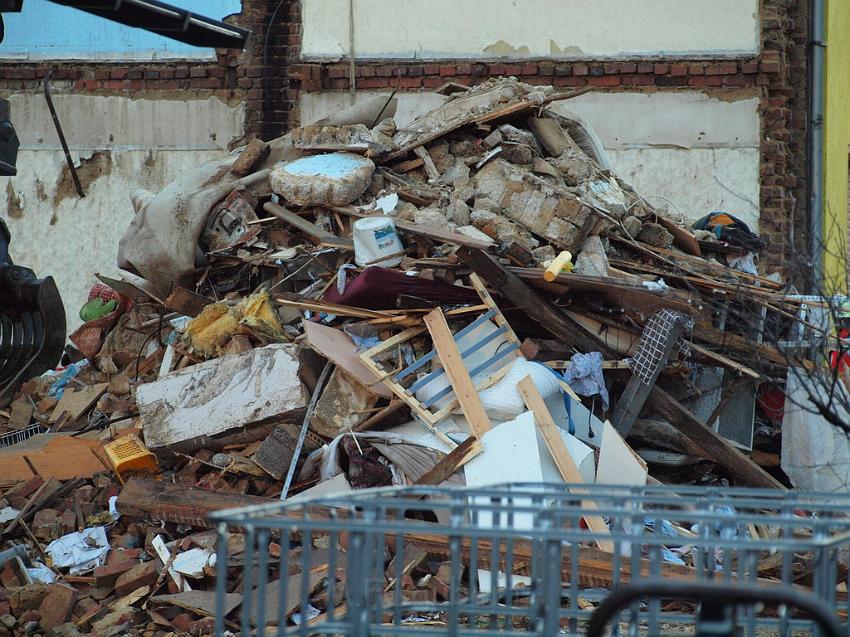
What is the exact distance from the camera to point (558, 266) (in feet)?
24.8

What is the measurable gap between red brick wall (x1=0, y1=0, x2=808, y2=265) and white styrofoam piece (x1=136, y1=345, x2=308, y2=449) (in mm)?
5756

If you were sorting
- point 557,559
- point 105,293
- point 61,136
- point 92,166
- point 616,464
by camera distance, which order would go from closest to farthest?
point 557,559 → point 616,464 → point 105,293 → point 61,136 → point 92,166

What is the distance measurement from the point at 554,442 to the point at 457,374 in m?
0.80

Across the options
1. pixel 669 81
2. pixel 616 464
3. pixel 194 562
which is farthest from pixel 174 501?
pixel 669 81

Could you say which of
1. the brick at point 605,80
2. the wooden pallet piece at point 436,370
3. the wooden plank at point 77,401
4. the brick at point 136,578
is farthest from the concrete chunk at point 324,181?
the brick at point 605,80

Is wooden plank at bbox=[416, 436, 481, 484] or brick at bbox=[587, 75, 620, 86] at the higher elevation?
brick at bbox=[587, 75, 620, 86]

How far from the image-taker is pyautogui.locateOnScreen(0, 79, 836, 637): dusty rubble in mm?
6996

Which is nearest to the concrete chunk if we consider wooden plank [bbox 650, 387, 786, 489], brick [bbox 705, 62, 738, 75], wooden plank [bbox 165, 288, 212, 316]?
wooden plank [bbox 165, 288, 212, 316]

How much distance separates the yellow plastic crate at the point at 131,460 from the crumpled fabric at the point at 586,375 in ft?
9.52

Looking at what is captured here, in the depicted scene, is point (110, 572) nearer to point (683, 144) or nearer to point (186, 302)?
point (186, 302)

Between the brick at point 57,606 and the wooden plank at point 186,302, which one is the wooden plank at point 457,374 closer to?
the wooden plank at point 186,302

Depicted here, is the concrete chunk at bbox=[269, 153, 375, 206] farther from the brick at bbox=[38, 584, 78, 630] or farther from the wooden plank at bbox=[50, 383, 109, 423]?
the brick at bbox=[38, 584, 78, 630]

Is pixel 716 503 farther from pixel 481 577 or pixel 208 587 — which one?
pixel 208 587

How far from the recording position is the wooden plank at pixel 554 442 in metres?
6.66
